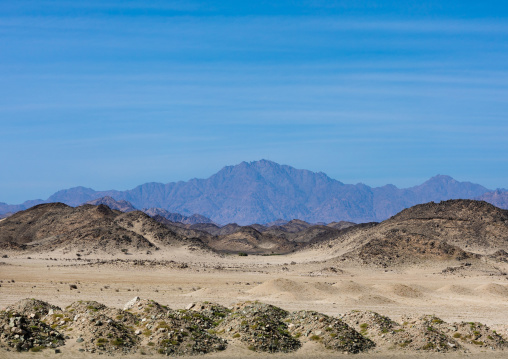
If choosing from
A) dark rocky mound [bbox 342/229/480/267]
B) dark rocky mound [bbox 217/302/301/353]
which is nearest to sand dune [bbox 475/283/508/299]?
dark rocky mound [bbox 217/302/301/353]

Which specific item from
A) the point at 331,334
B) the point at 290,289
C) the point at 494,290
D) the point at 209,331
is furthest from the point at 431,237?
the point at 209,331

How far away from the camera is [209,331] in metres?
26.7

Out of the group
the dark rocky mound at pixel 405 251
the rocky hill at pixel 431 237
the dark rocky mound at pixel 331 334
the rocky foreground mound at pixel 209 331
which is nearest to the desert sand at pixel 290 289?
the dark rocky mound at pixel 331 334

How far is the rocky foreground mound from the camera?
23766mm

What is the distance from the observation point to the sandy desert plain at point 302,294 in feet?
85.4

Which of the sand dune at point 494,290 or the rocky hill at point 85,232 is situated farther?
the rocky hill at point 85,232

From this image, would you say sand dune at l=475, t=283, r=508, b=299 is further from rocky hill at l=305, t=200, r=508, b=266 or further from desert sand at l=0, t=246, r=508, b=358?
rocky hill at l=305, t=200, r=508, b=266

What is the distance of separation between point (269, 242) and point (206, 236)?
21.1 metres

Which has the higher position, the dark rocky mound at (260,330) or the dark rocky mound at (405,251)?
the dark rocky mound at (405,251)

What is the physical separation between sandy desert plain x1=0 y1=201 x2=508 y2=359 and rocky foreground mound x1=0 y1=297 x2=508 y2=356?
0.10 m

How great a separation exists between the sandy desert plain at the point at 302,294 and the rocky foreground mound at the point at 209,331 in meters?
0.10

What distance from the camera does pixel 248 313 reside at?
27.9 meters

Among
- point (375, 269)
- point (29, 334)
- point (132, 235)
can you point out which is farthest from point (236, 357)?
point (132, 235)

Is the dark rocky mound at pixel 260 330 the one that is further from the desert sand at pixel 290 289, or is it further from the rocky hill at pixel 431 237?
the rocky hill at pixel 431 237
